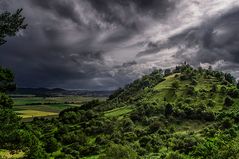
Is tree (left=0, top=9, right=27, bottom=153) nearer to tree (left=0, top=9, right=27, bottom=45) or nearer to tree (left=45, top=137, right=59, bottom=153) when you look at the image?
tree (left=0, top=9, right=27, bottom=45)

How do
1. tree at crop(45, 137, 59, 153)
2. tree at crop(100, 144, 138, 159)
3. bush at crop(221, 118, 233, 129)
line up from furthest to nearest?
bush at crop(221, 118, 233, 129) → tree at crop(45, 137, 59, 153) → tree at crop(100, 144, 138, 159)

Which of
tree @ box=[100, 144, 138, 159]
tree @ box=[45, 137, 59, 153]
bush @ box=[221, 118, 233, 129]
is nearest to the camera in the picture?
tree @ box=[100, 144, 138, 159]

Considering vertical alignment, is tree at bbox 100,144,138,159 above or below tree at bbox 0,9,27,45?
below

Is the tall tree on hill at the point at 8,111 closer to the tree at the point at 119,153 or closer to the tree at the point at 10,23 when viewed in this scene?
the tree at the point at 10,23

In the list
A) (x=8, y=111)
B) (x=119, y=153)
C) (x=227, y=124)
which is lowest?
(x=119, y=153)

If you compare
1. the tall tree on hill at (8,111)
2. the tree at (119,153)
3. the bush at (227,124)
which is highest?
the tall tree on hill at (8,111)

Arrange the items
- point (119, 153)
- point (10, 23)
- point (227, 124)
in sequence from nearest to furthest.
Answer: point (10, 23) → point (119, 153) → point (227, 124)

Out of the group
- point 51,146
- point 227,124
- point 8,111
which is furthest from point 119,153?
point 8,111

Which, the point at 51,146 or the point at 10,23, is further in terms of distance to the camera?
the point at 51,146

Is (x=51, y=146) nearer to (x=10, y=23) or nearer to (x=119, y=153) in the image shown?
(x=119, y=153)

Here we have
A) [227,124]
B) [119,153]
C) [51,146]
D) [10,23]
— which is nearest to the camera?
[10,23]

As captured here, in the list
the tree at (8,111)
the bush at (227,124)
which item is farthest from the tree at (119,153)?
the tree at (8,111)

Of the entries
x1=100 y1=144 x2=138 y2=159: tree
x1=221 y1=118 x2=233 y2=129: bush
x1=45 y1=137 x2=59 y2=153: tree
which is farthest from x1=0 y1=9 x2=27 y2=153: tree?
x1=221 y1=118 x2=233 y2=129: bush

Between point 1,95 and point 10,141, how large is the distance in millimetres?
5804
